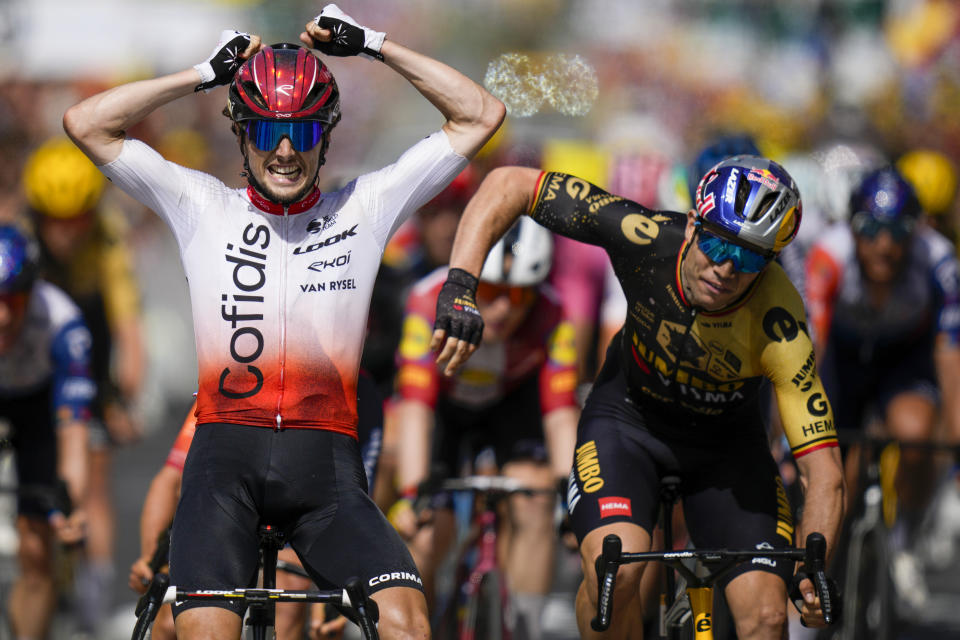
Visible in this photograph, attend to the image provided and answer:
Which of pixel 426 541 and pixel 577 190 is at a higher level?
pixel 577 190

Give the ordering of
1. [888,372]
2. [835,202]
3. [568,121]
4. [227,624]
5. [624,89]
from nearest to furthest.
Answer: [227,624], [888,372], [835,202], [568,121], [624,89]

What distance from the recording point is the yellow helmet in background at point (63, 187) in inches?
356

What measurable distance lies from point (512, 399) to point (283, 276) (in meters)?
2.58

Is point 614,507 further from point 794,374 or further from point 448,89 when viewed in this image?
point 448,89

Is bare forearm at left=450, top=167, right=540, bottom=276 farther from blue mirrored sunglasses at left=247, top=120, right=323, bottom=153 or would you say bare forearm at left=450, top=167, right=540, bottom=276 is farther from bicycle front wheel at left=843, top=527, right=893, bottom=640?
bicycle front wheel at left=843, top=527, right=893, bottom=640

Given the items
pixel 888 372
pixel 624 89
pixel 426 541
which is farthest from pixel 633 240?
pixel 624 89

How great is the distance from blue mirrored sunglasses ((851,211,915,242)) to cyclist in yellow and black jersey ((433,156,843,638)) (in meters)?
2.70

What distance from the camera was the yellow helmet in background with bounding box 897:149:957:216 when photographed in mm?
10922

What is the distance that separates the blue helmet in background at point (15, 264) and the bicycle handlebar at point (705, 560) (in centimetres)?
356

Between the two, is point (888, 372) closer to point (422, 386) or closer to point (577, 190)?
point (422, 386)

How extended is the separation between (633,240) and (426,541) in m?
2.32

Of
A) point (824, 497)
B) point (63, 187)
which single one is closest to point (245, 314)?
point (824, 497)

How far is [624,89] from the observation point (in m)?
23.5

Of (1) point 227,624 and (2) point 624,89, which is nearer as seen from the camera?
(1) point 227,624
